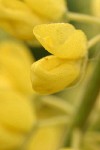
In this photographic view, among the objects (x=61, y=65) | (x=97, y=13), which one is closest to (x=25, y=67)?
(x=97, y=13)

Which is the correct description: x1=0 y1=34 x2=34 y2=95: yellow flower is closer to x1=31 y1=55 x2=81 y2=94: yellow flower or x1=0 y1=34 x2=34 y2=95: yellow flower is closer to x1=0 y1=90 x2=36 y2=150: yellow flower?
x1=0 y1=90 x2=36 y2=150: yellow flower

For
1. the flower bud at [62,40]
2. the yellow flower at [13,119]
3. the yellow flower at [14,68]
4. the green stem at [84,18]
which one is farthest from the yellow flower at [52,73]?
the yellow flower at [14,68]

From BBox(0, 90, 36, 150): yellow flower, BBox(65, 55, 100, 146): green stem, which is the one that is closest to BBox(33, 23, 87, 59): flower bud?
BBox(65, 55, 100, 146): green stem

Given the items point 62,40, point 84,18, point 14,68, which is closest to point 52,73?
point 62,40

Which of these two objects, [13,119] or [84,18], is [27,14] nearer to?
[84,18]

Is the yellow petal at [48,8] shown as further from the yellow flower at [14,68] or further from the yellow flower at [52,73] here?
the yellow flower at [14,68]
